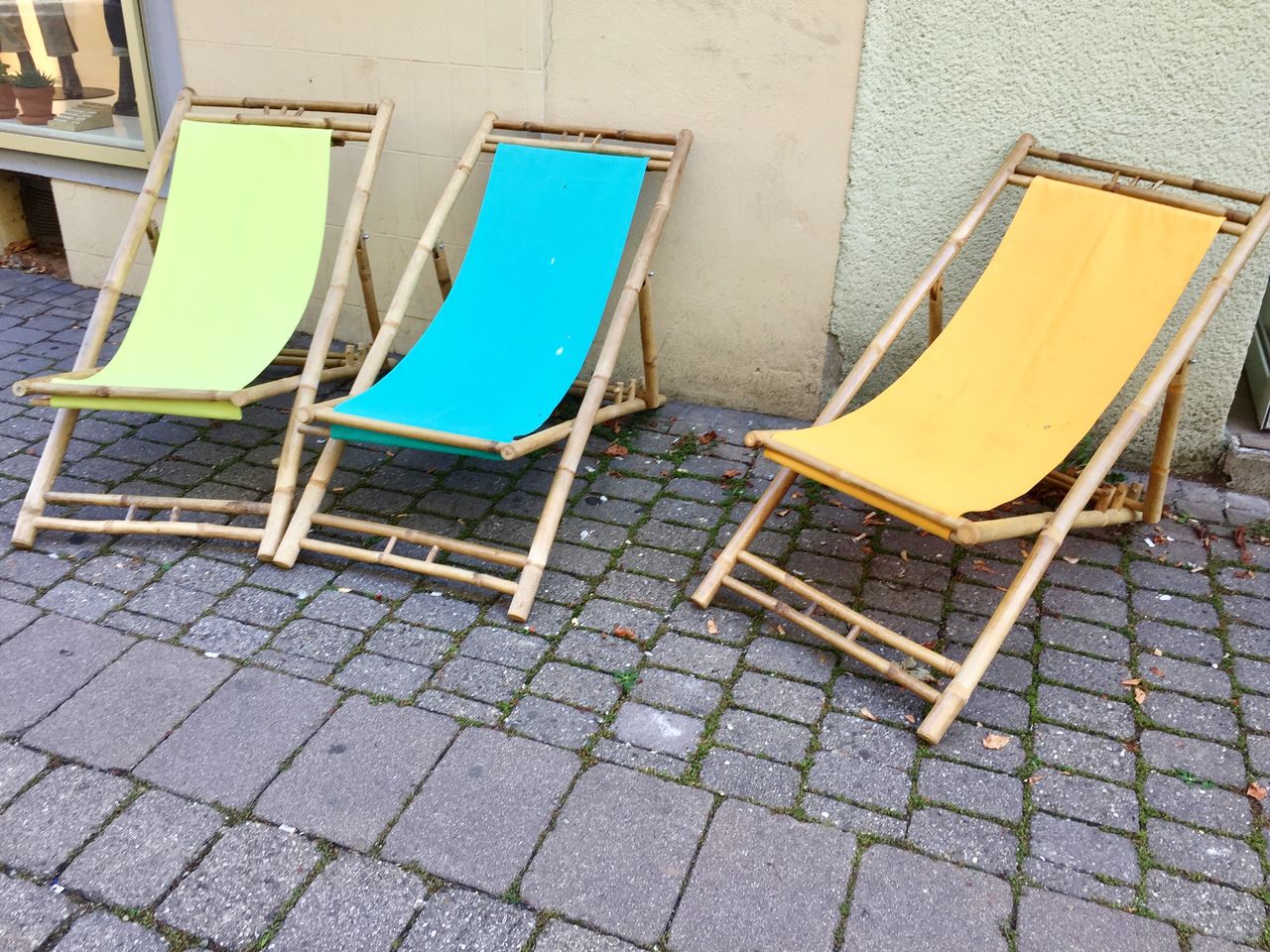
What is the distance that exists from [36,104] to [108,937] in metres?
4.47

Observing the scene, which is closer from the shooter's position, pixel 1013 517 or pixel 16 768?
pixel 16 768

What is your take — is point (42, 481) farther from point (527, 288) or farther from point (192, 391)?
point (527, 288)

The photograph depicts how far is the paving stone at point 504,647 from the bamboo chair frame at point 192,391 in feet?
2.40

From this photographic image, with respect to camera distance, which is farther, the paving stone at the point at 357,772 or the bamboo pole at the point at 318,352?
the bamboo pole at the point at 318,352

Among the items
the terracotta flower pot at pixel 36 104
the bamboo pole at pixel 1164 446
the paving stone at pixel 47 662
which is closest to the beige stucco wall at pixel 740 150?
the bamboo pole at pixel 1164 446

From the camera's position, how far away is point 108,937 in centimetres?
189

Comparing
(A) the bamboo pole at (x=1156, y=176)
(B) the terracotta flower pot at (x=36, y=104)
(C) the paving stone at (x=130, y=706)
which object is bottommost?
(C) the paving stone at (x=130, y=706)

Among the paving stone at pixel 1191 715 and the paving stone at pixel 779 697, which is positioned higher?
the paving stone at pixel 1191 715

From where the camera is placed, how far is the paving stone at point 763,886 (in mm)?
1917

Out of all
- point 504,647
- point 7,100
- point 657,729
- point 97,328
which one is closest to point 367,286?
point 97,328

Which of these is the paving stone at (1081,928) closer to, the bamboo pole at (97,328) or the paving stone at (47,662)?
the paving stone at (47,662)

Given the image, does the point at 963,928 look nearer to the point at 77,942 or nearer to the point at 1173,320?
the point at 77,942

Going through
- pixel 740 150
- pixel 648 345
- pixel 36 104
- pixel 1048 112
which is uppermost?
pixel 1048 112

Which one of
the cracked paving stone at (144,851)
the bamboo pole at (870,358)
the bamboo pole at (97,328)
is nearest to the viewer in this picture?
the cracked paving stone at (144,851)
